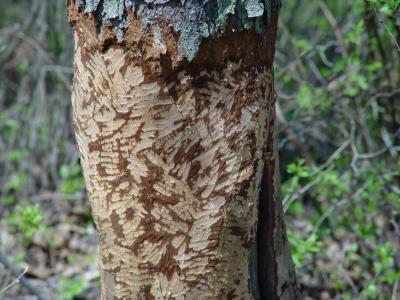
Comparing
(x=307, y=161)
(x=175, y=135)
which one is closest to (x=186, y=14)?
(x=175, y=135)

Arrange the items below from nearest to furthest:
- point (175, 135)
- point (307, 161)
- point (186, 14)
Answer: point (186, 14)
point (175, 135)
point (307, 161)

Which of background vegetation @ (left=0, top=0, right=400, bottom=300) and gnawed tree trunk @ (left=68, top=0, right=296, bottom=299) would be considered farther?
background vegetation @ (left=0, top=0, right=400, bottom=300)

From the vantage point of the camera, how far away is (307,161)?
3502 millimetres

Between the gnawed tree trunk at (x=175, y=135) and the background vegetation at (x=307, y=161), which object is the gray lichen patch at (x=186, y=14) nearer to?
the gnawed tree trunk at (x=175, y=135)

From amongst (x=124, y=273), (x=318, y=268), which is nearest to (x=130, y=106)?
(x=124, y=273)

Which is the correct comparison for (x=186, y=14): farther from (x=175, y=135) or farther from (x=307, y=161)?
(x=307, y=161)

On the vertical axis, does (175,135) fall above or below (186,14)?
below

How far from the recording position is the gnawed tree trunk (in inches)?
62.3

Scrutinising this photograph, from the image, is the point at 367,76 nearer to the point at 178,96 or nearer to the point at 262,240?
the point at 262,240

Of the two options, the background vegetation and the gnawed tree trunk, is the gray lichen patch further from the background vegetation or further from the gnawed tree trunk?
the background vegetation

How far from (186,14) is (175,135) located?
1.09ft

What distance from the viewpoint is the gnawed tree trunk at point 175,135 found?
1.58 meters

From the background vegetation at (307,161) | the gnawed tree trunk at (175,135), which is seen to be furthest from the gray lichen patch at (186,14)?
the background vegetation at (307,161)

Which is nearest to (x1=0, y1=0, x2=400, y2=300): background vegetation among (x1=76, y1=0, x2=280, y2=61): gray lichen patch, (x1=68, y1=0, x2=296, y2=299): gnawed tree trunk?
(x1=68, y1=0, x2=296, y2=299): gnawed tree trunk
